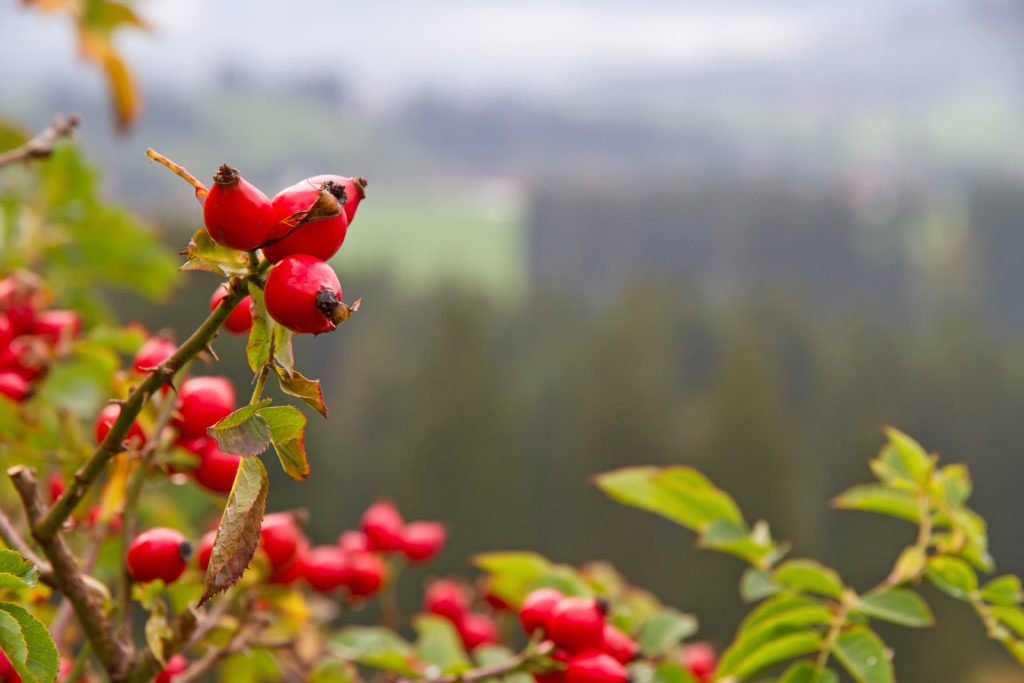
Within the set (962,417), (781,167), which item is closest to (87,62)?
(962,417)

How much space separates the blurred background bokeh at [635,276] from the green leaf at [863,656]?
6.01 ft

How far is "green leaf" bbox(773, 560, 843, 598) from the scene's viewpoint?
122cm

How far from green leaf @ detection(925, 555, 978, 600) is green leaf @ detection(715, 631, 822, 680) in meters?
0.18

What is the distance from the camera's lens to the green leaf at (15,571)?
0.73 m

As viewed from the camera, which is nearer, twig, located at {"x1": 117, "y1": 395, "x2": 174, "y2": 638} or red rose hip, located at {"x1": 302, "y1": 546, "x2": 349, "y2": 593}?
twig, located at {"x1": 117, "y1": 395, "x2": 174, "y2": 638}

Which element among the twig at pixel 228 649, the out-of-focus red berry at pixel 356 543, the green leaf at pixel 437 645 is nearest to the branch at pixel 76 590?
the twig at pixel 228 649

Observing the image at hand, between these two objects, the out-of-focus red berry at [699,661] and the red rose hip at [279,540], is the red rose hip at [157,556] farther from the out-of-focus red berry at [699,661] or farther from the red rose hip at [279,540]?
the out-of-focus red berry at [699,661]

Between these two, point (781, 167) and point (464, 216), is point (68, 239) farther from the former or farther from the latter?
point (781, 167)

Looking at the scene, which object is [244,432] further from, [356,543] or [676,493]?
[356,543]

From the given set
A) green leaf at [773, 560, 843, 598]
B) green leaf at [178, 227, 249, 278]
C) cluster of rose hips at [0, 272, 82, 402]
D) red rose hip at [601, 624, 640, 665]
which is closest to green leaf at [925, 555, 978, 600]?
green leaf at [773, 560, 843, 598]

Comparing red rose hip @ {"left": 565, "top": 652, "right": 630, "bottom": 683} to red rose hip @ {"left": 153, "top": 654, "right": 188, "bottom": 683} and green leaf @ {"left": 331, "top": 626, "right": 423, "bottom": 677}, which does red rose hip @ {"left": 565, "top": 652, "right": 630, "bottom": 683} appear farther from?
red rose hip @ {"left": 153, "top": 654, "right": 188, "bottom": 683}

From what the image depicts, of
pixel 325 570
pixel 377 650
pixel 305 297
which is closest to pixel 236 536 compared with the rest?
pixel 305 297

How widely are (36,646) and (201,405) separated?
1.16 ft

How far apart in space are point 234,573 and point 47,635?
0.71 feet
